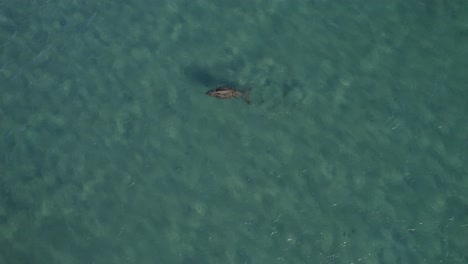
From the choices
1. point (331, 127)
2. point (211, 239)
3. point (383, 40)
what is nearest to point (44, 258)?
point (211, 239)

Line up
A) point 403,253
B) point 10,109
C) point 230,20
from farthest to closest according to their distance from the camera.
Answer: point 230,20, point 10,109, point 403,253

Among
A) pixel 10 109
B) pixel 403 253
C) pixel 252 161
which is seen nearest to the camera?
pixel 403 253

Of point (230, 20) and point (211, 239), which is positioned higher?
point (230, 20)

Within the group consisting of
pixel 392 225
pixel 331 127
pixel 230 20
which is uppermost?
pixel 230 20

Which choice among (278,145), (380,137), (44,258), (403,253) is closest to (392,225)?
(403,253)

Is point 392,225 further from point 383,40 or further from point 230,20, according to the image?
point 230,20

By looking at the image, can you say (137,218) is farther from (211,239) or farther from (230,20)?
(230,20)

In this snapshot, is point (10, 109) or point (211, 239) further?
point (10, 109)
